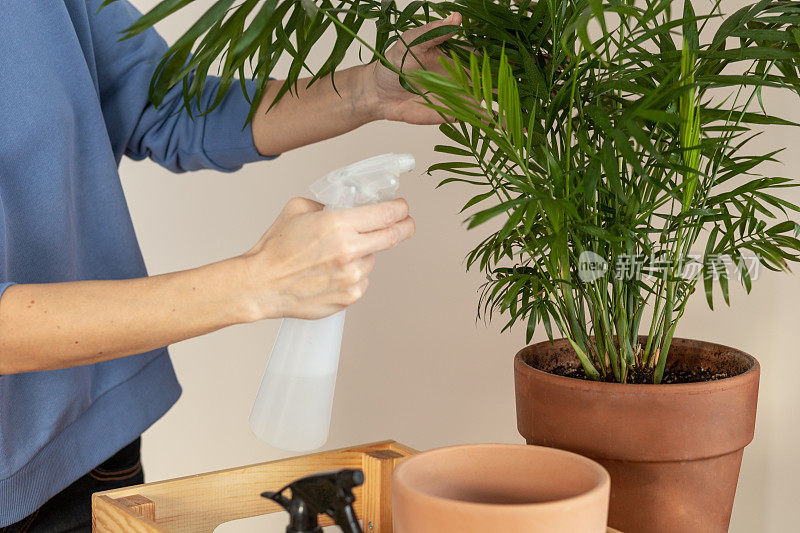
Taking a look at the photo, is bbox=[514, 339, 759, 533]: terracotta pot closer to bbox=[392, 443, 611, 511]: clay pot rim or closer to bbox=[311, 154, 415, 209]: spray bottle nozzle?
bbox=[392, 443, 611, 511]: clay pot rim

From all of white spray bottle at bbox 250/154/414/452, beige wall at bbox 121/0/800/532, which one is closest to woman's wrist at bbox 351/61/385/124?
white spray bottle at bbox 250/154/414/452

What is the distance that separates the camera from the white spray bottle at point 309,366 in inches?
23.4

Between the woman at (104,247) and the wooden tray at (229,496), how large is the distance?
0.12 meters

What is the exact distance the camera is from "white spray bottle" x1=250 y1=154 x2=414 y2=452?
595mm

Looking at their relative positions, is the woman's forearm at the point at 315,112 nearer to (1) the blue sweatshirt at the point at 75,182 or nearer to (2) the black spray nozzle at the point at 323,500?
(1) the blue sweatshirt at the point at 75,182

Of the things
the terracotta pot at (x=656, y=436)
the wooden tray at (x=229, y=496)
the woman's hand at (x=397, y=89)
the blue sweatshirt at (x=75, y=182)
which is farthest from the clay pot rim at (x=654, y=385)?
the blue sweatshirt at (x=75, y=182)

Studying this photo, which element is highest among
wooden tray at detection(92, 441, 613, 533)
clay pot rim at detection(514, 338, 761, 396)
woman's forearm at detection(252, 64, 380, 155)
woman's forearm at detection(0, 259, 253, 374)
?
woman's forearm at detection(252, 64, 380, 155)

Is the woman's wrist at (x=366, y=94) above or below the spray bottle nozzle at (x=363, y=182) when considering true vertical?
above

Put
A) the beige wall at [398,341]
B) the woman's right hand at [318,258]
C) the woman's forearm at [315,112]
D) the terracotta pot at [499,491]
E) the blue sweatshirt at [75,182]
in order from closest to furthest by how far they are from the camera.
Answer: the terracotta pot at [499,491], the woman's right hand at [318,258], the blue sweatshirt at [75,182], the woman's forearm at [315,112], the beige wall at [398,341]


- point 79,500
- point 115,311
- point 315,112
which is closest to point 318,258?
point 115,311

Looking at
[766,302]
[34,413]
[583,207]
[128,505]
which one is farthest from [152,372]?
[766,302]

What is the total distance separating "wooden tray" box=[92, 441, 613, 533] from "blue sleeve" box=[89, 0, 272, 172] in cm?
42

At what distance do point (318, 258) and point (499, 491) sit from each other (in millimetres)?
204

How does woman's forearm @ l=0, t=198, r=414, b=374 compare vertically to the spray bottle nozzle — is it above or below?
below
